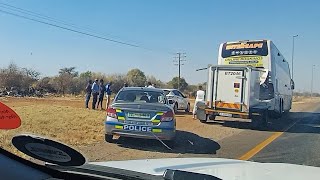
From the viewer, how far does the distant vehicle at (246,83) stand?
57.2ft

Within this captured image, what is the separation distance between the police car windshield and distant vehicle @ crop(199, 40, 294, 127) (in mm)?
6261

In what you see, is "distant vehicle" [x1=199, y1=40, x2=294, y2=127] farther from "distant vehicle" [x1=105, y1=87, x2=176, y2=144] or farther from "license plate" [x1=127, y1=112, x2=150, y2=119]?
"license plate" [x1=127, y1=112, x2=150, y2=119]

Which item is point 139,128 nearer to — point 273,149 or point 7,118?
point 273,149

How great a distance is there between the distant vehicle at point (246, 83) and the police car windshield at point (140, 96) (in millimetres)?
6261

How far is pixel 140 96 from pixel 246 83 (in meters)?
6.82

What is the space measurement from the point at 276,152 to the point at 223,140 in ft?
9.11

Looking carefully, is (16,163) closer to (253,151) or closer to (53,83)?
(253,151)

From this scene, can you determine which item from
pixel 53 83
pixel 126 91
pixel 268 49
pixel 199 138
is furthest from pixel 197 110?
pixel 53 83

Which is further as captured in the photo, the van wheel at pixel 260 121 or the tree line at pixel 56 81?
the tree line at pixel 56 81

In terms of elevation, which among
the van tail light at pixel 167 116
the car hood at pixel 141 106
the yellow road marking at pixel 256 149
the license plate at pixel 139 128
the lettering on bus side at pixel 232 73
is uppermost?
the lettering on bus side at pixel 232 73

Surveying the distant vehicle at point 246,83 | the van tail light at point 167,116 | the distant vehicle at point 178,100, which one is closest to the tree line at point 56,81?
the distant vehicle at point 178,100

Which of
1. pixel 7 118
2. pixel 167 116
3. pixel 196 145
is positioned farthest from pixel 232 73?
pixel 7 118

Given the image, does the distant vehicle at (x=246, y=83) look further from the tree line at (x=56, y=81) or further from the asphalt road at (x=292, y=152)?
the tree line at (x=56, y=81)

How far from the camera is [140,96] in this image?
11.8m
